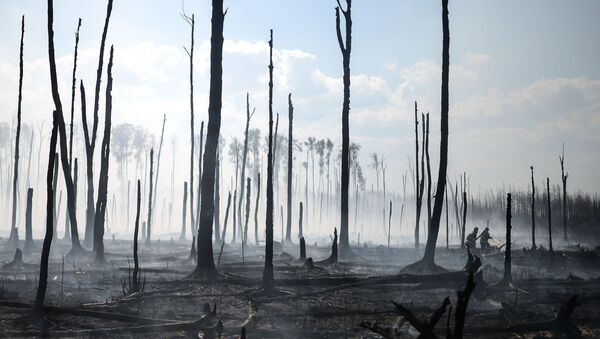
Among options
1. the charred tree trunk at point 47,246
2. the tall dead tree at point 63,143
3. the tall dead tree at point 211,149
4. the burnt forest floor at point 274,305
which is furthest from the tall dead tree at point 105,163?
the charred tree trunk at point 47,246

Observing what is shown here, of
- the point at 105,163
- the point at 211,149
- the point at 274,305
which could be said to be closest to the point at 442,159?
the point at 211,149

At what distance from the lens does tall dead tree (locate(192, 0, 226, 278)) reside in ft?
42.1

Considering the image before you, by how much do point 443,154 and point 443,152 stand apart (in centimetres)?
6

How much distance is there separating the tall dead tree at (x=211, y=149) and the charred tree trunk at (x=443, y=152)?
238 inches

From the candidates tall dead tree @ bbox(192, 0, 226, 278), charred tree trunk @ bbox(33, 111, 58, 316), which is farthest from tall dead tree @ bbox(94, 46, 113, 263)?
charred tree trunk @ bbox(33, 111, 58, 316)

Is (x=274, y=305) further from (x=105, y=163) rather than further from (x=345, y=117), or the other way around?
(x=345, y=117)

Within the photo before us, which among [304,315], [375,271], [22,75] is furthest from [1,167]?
[304,315]

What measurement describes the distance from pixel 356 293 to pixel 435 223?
458 centimetres

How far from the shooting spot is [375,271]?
16.0 metres

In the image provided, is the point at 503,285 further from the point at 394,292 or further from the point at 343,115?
the point at 343,115

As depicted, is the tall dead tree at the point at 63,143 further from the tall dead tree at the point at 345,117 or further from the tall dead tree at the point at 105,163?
the tall dead tree at the point at 345,117

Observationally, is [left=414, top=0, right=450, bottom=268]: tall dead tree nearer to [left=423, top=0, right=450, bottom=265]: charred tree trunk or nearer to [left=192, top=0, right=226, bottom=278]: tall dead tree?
[left=423, top=0, right=450, bottom=265]: charred tree trunk

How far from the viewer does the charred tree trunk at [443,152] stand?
46.3 feet

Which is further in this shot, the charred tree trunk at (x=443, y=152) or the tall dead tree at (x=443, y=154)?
the charred tree trunk at (x=443, y=152)
